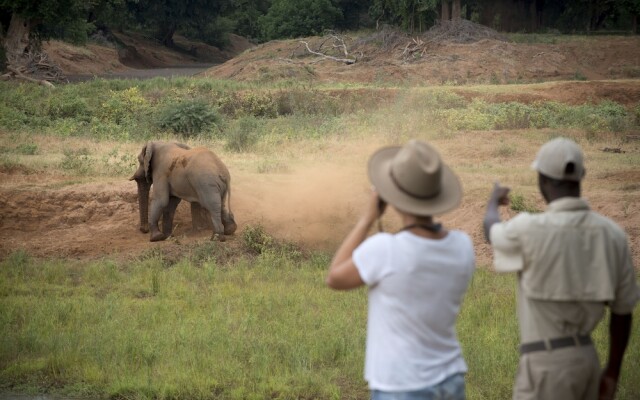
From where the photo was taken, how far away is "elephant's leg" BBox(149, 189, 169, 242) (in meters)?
13.5

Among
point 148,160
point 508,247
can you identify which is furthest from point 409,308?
point 148,160

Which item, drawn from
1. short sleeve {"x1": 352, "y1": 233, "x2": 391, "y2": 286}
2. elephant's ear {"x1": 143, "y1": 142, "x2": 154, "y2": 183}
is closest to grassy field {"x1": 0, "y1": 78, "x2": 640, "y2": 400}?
elephant's ear {"x1": 143, "y1": 142, "x2": 154, "y2": 183}

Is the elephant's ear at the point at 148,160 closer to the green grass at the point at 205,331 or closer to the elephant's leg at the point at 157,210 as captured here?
the elephant's leg at the point at 157,210

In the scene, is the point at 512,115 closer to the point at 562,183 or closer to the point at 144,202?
the point at 144,202

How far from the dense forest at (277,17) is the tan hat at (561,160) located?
34.4 meters

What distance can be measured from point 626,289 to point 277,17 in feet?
Answer: 177

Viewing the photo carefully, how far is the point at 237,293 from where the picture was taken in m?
10.8

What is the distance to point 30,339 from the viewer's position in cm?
884

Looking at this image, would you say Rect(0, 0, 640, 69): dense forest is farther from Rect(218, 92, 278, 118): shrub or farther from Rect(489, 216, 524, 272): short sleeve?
Rect(489, 216, 524, 272): short sleeve

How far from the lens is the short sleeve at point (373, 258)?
13.6 ft

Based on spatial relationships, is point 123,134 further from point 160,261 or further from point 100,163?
point 160,261

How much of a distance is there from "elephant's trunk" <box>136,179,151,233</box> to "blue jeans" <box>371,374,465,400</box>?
1010cm

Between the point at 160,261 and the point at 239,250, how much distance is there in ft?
3.63

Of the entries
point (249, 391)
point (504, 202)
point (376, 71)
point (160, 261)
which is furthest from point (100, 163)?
point (376, 71)
